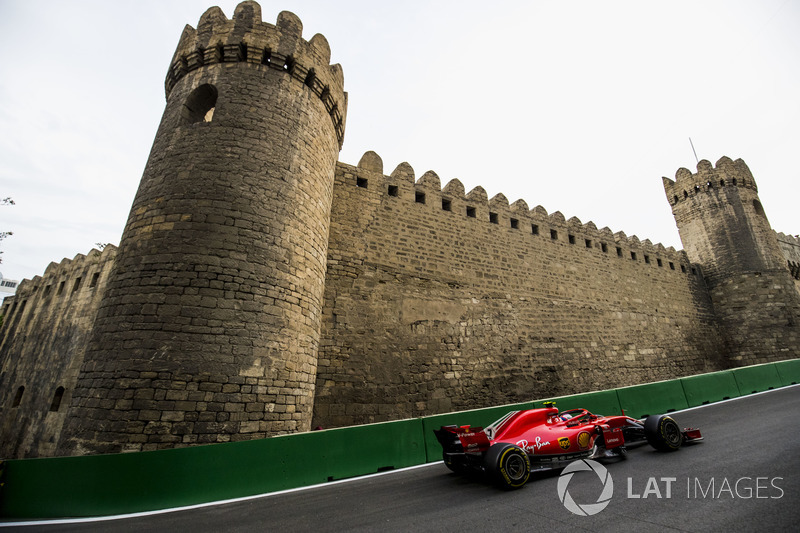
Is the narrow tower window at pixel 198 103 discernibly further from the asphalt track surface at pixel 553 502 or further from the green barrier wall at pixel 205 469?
the asphalt track surface at pixel 553 502

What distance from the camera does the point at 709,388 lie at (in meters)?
10.5

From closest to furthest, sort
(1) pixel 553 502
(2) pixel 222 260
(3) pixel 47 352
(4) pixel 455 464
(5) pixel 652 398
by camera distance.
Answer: (1) pixel 553 502 < (4) pixel 455 464 < (2) pixel 222 260 < (5) pixel 652 398 < (3) pixel 47 352

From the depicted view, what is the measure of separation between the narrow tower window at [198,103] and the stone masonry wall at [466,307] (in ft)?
11.7

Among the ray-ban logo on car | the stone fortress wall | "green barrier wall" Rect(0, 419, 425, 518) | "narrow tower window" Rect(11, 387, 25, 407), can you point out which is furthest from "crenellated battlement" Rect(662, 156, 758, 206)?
"narrow tower window" Rect(11, 387, 25, 407)

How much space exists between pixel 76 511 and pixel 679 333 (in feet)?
65.4

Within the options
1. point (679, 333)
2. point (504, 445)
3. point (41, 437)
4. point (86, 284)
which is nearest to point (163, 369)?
point (504, 445)

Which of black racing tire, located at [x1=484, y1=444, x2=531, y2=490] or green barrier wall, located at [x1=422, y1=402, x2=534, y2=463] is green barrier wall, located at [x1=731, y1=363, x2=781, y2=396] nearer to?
green barrier wall, located at [x1=422, y1=402, x2=534, y2=463]

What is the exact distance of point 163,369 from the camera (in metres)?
5.44

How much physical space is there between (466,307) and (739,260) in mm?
16698

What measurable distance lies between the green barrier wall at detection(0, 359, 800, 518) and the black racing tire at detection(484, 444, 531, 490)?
85.0 inches

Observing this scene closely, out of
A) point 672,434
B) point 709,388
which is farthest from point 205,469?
point 709,388

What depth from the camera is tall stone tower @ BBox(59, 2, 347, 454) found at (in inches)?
212

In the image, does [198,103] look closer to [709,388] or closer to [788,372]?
[709,388]

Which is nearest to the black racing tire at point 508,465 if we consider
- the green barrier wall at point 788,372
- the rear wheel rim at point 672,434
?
the rear wheel rim at point 672,434
